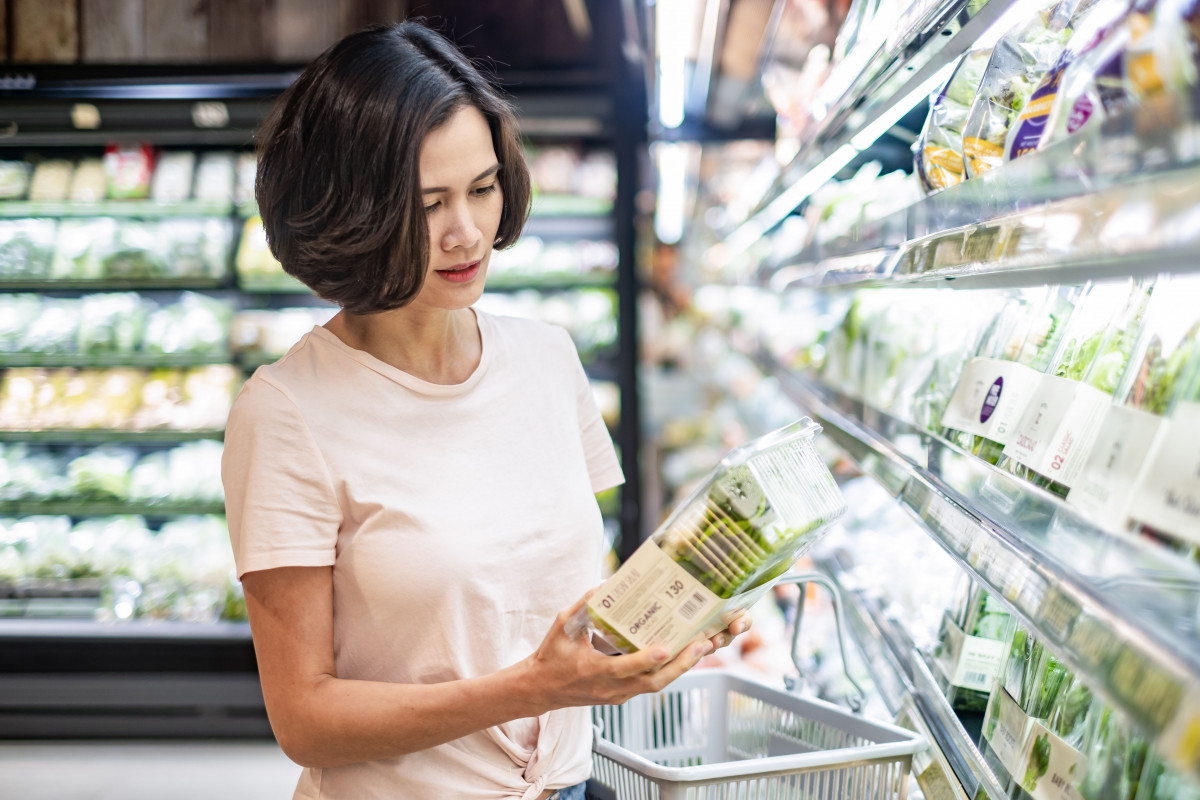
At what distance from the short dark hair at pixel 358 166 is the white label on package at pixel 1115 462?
0.79m

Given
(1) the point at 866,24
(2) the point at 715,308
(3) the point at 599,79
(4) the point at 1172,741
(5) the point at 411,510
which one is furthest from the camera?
(2) the point at 715,308

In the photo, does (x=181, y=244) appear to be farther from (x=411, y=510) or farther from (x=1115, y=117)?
(x=1115, y=117)

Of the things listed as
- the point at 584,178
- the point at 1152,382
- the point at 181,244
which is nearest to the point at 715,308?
the point at 584,178

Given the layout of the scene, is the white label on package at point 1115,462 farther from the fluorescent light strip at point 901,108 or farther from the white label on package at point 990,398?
the fluorescent light strip at point 901,108

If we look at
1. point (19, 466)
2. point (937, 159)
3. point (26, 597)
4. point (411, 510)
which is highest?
point (937, 159)

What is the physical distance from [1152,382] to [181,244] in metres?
3.42

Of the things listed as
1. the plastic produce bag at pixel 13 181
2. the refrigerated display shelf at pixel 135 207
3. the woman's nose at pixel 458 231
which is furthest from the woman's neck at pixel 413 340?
the plastic produce bag at pixel 13 181

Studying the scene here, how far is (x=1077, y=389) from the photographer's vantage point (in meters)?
0.91

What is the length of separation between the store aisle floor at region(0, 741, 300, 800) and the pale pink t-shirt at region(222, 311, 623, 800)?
1.86 m

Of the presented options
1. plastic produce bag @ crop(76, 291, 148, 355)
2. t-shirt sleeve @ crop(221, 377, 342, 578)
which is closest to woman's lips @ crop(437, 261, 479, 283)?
t-shirt sleeve @ crop(221, 377, 342, 578)

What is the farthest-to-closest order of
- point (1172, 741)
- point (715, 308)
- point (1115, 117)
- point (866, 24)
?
1. point (715, 308)
2. point (866, 24)
3. point (1115, 117)
4. point (1172, 741)

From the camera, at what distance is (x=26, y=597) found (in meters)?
3.30

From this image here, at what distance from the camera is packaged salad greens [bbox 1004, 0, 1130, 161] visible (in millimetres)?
869

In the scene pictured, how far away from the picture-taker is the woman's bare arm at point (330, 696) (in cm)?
106
